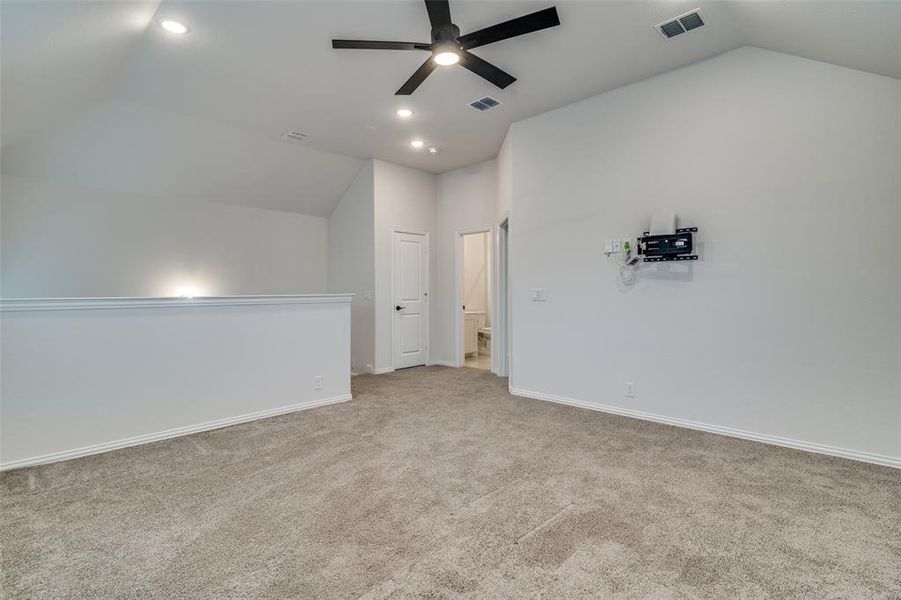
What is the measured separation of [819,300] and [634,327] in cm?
127

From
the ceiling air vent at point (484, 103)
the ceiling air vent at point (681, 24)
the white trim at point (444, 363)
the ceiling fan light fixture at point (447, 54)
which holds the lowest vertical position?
the white trim at point (444, 363)

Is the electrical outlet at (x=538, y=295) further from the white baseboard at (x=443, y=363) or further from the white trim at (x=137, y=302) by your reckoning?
the white baseboard at (x=443, y=363)

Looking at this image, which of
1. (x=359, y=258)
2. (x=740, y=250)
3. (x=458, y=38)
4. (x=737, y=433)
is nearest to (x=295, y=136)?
(x=359, y=258)

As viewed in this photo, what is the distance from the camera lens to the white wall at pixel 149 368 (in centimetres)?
275

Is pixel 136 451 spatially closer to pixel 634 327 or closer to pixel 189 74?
pixel 189 74

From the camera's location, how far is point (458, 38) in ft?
8.45

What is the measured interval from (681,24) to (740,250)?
170 centimetres

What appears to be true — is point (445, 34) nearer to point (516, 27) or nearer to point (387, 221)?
point (516, 27)

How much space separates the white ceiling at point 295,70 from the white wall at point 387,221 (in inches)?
24.3

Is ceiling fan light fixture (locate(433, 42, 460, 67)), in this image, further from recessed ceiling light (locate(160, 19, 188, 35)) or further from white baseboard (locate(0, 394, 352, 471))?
white baseboard (locate(0, 394, 352, 471))

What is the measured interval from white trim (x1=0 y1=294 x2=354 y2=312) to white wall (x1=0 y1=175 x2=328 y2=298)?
2486 millimetres

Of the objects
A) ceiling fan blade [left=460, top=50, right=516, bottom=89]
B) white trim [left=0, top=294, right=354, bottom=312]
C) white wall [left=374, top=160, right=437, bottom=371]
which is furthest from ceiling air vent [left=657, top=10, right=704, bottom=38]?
white wall [left=374, top=160, right=437, bottom=371]

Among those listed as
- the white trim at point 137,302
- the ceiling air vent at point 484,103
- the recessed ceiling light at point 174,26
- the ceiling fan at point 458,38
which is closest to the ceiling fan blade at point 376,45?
the ceiling fan at point 458,38

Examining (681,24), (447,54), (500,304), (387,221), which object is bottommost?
(500,304)
